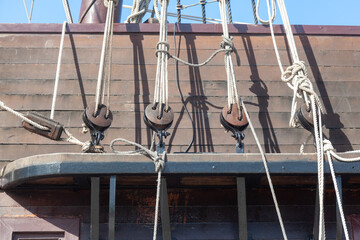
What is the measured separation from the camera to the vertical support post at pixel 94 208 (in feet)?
10.5

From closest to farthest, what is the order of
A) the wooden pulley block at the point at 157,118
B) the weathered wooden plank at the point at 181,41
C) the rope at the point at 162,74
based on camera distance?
the wooden pulley block at the point at 157,118 → the rope at the point at 162,74 → the weathered wooden plank at the point at 181,41

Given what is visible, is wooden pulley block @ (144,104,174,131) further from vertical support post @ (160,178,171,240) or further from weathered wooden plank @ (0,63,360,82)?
weathered wooden plank @ (0,63,360,82)

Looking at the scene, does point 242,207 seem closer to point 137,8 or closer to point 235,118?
point 235,118

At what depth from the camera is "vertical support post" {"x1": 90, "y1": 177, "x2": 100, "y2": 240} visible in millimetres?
3215

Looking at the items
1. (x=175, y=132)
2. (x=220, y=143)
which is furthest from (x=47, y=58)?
(x=220, y=143)

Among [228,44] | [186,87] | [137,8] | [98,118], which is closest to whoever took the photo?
[98,118]

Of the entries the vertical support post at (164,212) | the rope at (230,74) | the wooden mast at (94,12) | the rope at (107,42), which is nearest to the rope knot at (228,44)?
the rope at (230,74)

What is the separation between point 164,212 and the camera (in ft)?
10.9

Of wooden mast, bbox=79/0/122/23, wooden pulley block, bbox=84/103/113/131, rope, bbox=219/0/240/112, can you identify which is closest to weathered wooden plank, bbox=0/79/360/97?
rope, bbox=219/0/240/112

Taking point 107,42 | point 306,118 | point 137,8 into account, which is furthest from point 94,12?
point 306,118

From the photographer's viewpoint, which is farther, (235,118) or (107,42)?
(107,42)

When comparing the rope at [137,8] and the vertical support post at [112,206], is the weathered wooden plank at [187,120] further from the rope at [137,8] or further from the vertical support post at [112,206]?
the rope at [137,8]

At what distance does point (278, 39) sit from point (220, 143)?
108 cm

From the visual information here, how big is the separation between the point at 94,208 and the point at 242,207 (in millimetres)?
898
